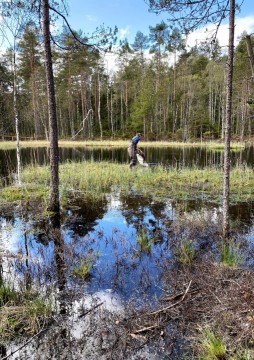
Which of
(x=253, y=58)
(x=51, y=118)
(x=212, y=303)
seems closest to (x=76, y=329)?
(x=212, y=303)

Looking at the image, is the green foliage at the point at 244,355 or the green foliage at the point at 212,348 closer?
the green foliage at the point at 244,355

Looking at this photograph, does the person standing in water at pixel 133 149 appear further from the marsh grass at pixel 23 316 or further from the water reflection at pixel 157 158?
the marsh grass at pixel 23 316

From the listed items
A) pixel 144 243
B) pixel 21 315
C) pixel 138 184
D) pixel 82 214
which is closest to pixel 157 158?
pixel 138 184

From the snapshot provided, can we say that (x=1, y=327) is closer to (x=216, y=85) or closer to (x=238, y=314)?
(x=238, y=314)

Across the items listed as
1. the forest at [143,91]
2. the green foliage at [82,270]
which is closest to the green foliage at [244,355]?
the green foliage at [82,270]

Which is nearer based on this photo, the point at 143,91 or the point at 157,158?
the point at 157,158

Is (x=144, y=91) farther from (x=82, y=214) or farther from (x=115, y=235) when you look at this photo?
(x=115, y=235)

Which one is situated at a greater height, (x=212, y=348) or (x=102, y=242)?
(x=212, y=348)

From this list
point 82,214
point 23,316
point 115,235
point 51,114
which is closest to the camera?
point 23,316

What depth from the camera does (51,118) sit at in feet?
23.7

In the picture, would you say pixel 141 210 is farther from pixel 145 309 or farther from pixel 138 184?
pixel 145 309

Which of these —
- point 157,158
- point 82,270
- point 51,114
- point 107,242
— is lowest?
point 107,242

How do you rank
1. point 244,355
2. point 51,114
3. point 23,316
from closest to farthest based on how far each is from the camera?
point 244,355
point 23,316
point 51,114

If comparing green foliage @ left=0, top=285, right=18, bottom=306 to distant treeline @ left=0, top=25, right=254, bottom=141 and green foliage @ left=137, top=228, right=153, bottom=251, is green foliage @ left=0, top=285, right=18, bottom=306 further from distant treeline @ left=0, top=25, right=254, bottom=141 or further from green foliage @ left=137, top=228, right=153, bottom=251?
distant treeline @ left=0, top=25, right=254, bottom=141
